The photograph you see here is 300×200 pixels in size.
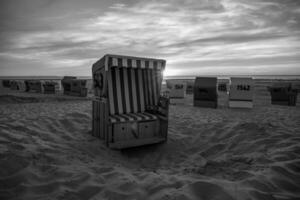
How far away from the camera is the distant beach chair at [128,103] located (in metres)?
4.56

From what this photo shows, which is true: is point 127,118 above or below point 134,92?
below

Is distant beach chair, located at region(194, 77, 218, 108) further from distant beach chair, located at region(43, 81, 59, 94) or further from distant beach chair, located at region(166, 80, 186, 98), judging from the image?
distant beach chair, located at region(43, 81, 59, 94)

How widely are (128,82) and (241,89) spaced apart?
24.6 feet

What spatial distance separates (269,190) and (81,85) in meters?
16.3

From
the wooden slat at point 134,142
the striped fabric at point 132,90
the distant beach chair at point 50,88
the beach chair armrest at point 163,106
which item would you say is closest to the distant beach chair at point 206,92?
the striped fabric at point 132,90

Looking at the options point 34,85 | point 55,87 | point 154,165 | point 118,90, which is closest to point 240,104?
point 118,90

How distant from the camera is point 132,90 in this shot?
566 cm

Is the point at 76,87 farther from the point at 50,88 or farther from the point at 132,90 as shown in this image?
the point at 132,90

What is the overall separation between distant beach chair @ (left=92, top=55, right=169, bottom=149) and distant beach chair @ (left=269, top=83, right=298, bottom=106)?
36.1 feet

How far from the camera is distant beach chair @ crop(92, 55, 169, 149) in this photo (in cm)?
456

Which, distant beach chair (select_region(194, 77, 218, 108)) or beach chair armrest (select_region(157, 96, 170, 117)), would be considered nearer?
beach chair armrest (select_region(157, 96, 170, 117))

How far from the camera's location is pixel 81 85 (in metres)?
16.6

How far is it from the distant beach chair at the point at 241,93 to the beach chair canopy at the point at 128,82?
638cm

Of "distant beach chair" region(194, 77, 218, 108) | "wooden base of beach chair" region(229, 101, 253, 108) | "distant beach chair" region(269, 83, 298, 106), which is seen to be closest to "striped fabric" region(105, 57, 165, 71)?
"distant beach chair" region(194, 77, 218, 108)
